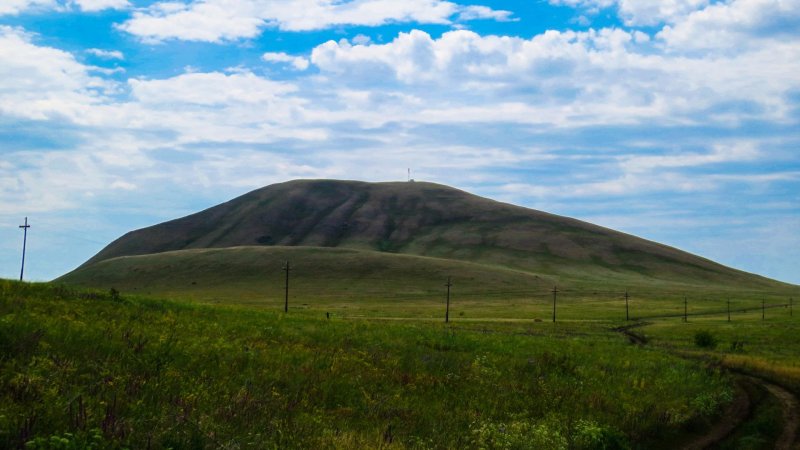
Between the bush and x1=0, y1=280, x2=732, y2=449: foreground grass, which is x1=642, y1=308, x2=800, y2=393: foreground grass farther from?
x1=0, y1=280, x2=732, y2=449: foreground grass

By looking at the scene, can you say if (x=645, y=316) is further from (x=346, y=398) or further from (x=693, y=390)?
(x=346, y=398)

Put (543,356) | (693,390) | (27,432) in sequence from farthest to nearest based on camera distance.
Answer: (543,356), (693,390), (27,432)

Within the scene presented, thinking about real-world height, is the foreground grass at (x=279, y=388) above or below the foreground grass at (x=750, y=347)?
above

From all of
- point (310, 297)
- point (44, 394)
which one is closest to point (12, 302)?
point (44, 394)

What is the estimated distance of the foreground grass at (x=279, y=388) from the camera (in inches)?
393

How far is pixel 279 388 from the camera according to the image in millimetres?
14602

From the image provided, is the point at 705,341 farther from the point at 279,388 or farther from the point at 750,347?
the point at 279,388

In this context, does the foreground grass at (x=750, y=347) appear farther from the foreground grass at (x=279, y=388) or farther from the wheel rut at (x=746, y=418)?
the foreground grass at (x=279, y=388)

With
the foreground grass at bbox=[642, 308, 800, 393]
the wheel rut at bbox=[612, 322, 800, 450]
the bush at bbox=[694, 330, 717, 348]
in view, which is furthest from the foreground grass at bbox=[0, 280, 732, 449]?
the bush at bbox=[694, 330, 717, 348]

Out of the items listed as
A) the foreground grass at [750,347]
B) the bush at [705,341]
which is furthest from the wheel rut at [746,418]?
the bush at [705,341]

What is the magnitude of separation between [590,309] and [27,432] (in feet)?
428

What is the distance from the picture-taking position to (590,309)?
12900 centimetres

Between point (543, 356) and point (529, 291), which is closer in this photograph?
point (543, 356)

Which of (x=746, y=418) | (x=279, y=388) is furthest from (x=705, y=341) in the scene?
(x=279, y=388)
